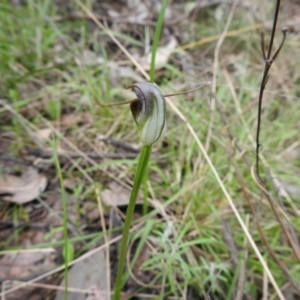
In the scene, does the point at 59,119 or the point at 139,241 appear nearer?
the point at 139,241

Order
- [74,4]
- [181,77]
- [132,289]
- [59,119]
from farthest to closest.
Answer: [74,4], [181,77], [59,119], [132,289]

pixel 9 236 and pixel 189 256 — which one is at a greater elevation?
pixel 9 236

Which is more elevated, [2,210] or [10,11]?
[10,11]

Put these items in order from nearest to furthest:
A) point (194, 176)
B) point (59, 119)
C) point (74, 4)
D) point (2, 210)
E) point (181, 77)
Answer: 1. point (2, 210)
2. point (194, 176)
3. point (59, 119)
4. point (181, 77)
5. point (74, 4)

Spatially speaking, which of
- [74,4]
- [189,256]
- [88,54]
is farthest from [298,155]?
[74,4]

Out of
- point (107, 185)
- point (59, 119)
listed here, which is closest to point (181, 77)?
point (59, 119)

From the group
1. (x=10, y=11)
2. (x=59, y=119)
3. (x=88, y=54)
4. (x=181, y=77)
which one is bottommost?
(x=59, y=119)

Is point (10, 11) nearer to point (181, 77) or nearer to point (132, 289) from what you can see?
point (181, 77)

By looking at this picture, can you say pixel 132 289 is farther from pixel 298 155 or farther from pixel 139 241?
pixel 298 155

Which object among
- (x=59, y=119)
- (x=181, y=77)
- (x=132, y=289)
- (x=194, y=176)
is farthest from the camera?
Answer: (x=181, y=77)
